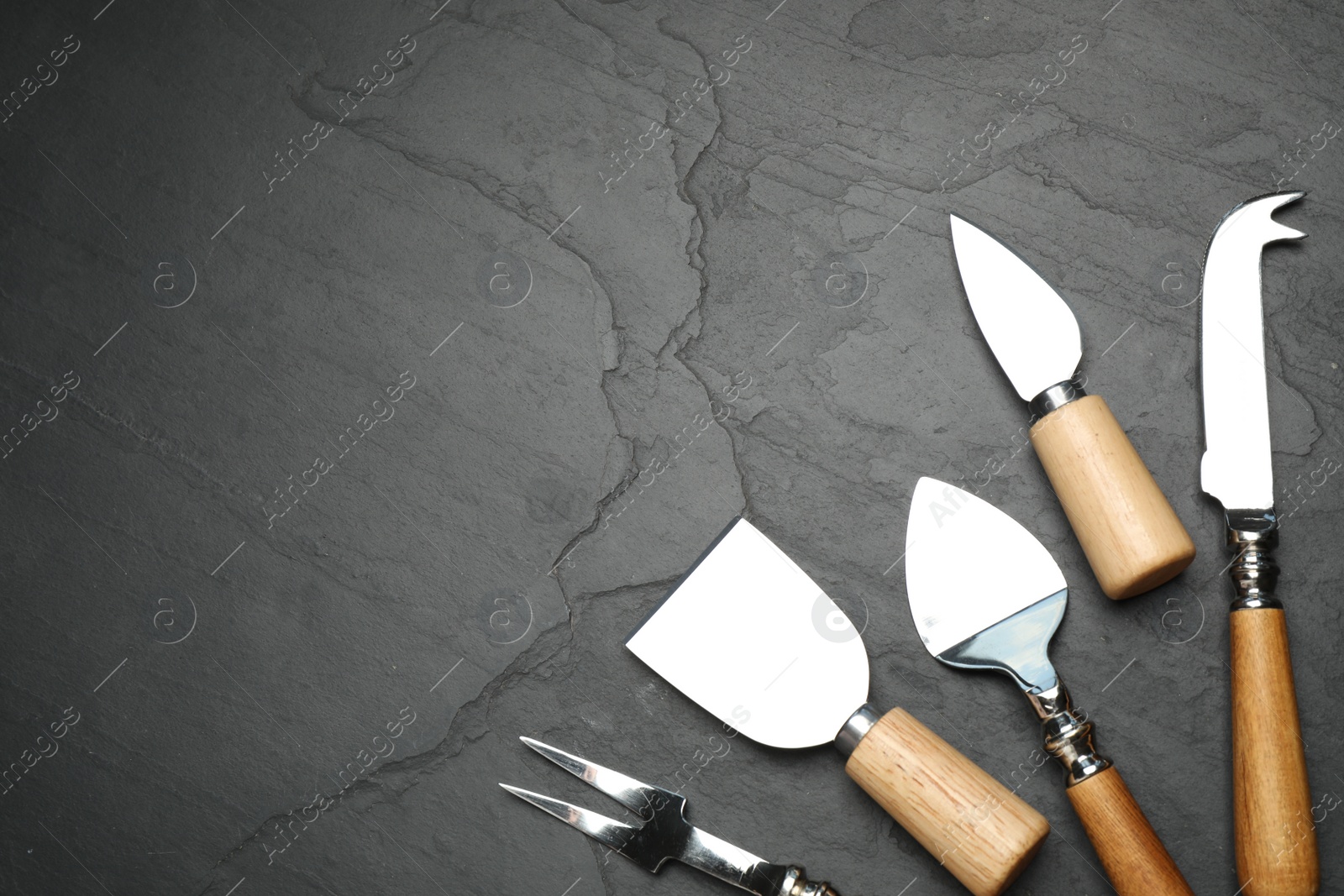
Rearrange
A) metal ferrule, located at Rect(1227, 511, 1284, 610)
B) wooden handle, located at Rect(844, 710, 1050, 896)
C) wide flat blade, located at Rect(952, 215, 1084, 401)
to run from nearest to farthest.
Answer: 1. wooden handle, located at Rect(844, 710, 1050, 896)
2. metal ferrule, located at Rect(1227, 511, 1284, 610)
3. wide flat blade, located at Rect(952, 215, 1084, 401)

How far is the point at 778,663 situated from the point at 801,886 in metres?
0.33

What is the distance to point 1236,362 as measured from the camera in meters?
1.51

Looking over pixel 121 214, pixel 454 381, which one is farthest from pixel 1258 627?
pixel 121 214

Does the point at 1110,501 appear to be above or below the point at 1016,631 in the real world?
above

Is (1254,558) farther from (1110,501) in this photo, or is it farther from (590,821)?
(590,821)

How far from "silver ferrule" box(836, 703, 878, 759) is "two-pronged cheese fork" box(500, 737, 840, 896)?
20 centimetres

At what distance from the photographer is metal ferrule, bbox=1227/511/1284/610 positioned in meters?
1.40

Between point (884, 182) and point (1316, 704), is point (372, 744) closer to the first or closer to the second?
point (884, 182)

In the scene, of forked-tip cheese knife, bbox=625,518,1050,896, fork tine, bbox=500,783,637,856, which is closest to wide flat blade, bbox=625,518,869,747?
forked-tip cheese knife, bbox=625,518,1050,896

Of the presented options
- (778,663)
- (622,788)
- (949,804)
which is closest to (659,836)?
(622,788)

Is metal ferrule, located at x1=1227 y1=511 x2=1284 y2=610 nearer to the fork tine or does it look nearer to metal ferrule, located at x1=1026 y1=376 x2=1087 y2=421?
metal ferrule, located at x1=1026 y1=376 x2=1087 y2=421

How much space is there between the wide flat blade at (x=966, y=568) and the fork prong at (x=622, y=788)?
50 cm

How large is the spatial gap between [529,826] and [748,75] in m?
1.43

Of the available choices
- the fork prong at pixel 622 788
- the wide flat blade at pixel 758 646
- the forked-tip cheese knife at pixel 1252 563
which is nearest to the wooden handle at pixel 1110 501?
the forked-tip cheese knife at pixel 1252 563
